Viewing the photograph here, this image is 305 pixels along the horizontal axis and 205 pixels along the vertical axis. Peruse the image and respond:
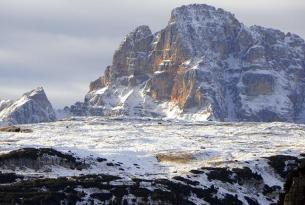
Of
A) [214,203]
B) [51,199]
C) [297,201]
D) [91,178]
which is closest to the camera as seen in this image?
[297,201]

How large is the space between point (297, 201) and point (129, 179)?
412ft

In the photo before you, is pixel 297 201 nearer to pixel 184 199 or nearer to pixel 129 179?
pixel 184 199

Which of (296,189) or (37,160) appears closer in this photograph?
(296,189)

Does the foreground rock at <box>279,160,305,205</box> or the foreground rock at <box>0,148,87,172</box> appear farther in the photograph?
the foreground rock at <box>0,148,87,172</box>

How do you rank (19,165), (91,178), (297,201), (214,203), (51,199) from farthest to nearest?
1. (19,165)
2. (91,178)
3. (214,203)
4. (51,199)
5. (297,201)

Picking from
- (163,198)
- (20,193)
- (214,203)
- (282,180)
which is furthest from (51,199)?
(282,180)

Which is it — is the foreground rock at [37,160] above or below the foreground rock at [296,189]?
below

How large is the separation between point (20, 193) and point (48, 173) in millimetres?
30785

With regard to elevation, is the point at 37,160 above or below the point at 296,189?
below

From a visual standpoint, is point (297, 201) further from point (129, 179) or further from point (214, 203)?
point (129, 179)

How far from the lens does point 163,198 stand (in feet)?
501

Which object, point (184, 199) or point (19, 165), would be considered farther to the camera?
point (19, 165)

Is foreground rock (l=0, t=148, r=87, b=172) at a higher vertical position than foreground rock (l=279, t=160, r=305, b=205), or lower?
lower

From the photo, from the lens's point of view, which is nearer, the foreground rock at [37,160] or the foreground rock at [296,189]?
the foreground rock at [296,189]
